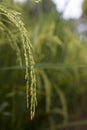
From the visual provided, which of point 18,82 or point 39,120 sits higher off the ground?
point 18,82

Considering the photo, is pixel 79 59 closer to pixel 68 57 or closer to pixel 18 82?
pixel 68 57

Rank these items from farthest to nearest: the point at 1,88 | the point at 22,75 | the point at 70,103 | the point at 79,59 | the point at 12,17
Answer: the point at 79,59, the point at 70,103, the point at 22,75, the point at 1,88, the point at 12,17

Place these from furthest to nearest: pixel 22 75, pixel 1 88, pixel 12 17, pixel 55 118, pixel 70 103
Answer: pixel 70 103, pixel 55 118, pixel 22 75, pixel 1 88, pixel 12 17

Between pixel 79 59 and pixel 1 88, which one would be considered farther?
pixel 79 59

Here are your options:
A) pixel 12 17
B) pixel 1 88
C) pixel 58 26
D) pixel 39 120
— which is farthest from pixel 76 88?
pixel 12 17

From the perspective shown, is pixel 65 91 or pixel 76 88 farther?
pixel 76 88

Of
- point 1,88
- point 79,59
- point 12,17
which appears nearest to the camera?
point 12,17

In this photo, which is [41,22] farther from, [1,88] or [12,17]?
[12,17]

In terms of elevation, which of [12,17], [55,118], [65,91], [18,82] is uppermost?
[12,17]

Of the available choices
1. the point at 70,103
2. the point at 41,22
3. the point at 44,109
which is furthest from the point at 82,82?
the point at 44,109
